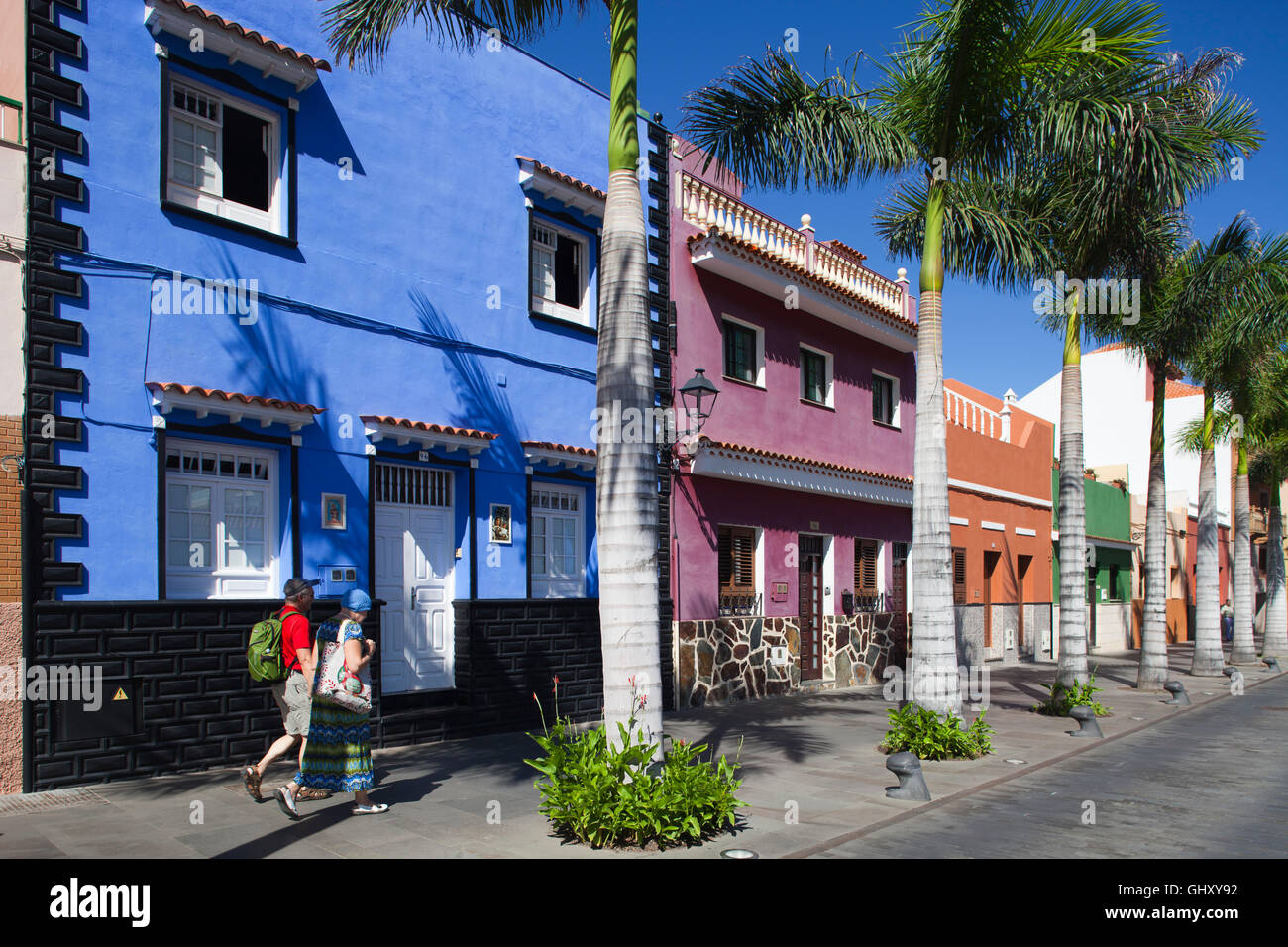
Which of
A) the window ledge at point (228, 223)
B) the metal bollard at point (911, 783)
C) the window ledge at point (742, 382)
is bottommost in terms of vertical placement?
the metal bollard at point (911, 783)

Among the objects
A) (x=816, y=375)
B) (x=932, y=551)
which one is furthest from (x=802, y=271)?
(x=932, y=551)

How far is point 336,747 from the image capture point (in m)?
7.92

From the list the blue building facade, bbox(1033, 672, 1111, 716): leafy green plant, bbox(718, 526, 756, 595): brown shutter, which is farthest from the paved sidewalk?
bbox(718, 526, 756, 595): brown shutter

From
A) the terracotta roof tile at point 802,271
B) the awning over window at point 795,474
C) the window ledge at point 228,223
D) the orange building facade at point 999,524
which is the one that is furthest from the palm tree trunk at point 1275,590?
the window ledge at point 228,223

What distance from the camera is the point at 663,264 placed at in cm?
1507

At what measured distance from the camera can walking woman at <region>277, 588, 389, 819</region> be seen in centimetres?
779

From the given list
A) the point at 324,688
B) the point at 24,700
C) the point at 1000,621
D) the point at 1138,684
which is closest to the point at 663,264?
the point at 324,688

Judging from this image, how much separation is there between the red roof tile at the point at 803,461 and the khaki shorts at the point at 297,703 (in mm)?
7869

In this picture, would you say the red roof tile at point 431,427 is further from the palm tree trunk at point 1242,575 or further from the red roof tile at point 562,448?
the palm tree trunk at point 1242,575

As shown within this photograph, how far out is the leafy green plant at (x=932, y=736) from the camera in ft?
35.2

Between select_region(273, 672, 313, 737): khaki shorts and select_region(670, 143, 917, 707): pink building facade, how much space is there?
24.4 ft

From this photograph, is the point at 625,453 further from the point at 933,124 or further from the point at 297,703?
the point at 933,124
